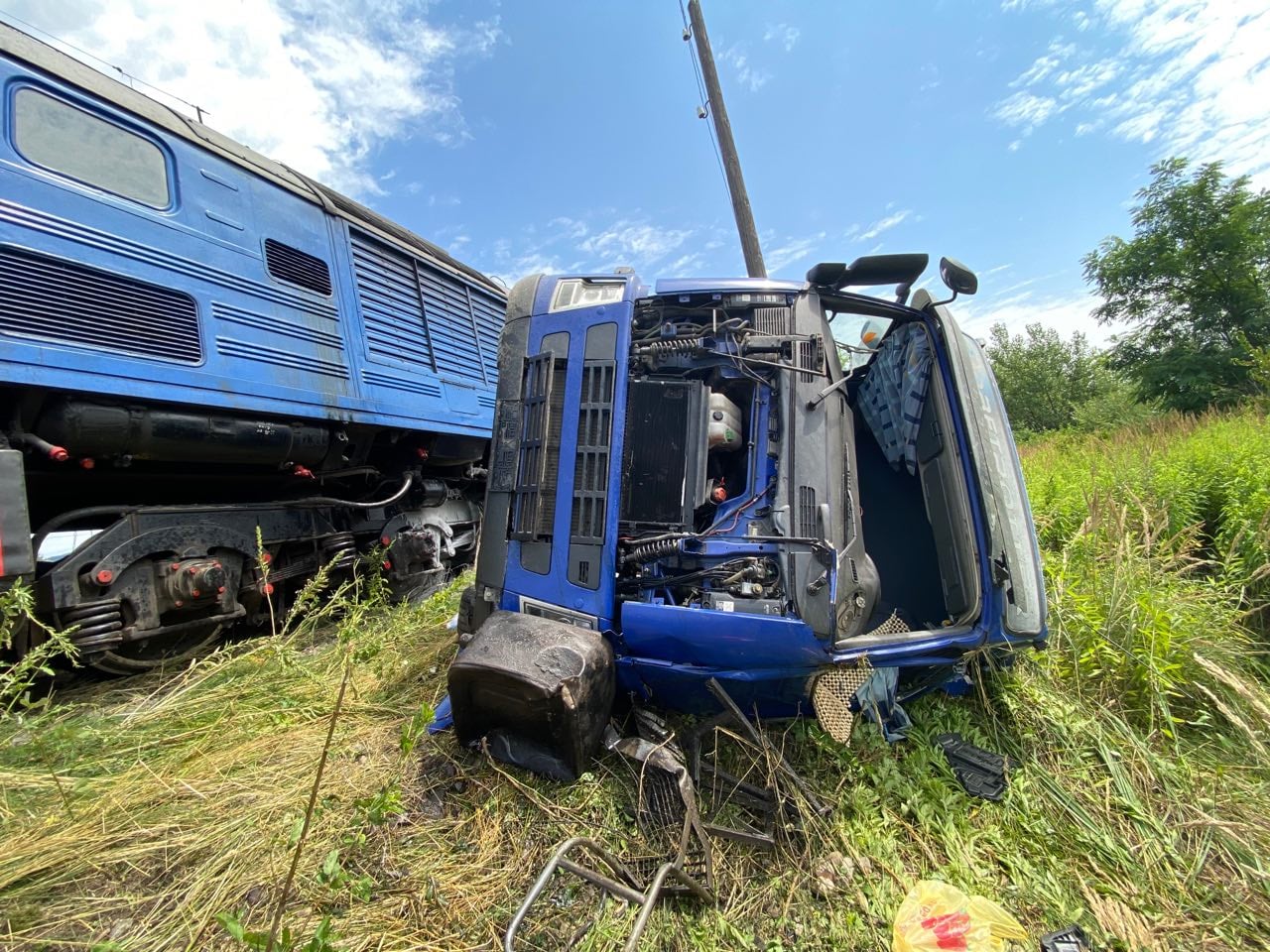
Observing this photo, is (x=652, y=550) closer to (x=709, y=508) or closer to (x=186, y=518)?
(x=709, y=508)

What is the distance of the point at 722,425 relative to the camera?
258cm

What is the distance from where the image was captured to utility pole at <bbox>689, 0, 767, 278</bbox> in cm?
639

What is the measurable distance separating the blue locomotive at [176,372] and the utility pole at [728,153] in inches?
151

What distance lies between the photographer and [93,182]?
2678 mm

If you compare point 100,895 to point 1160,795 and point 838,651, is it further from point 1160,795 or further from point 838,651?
point 1160,795

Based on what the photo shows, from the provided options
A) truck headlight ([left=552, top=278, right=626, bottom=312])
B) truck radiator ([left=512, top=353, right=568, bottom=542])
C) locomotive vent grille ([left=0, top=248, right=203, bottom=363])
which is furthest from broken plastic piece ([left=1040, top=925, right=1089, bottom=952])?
locomotive vent grille ([left=0, top=248, right=203, bottom=363])

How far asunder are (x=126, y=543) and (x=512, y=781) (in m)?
2.36

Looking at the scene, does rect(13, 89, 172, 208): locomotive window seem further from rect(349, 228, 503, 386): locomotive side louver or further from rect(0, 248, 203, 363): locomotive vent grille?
rect(349, 228, 503, 386): locomotive side louver

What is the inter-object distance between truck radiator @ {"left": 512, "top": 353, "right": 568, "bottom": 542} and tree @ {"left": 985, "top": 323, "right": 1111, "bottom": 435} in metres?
28.2

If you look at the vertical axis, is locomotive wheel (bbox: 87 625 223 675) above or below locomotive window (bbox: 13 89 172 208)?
below

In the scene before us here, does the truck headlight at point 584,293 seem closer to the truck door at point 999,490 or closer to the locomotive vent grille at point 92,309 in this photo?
the truck door at point 999,490

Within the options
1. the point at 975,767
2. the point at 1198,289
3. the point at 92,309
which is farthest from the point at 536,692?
the point at 1198,289

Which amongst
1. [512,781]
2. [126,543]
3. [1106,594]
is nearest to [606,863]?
[512,781]

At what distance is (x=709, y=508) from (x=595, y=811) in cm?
129
